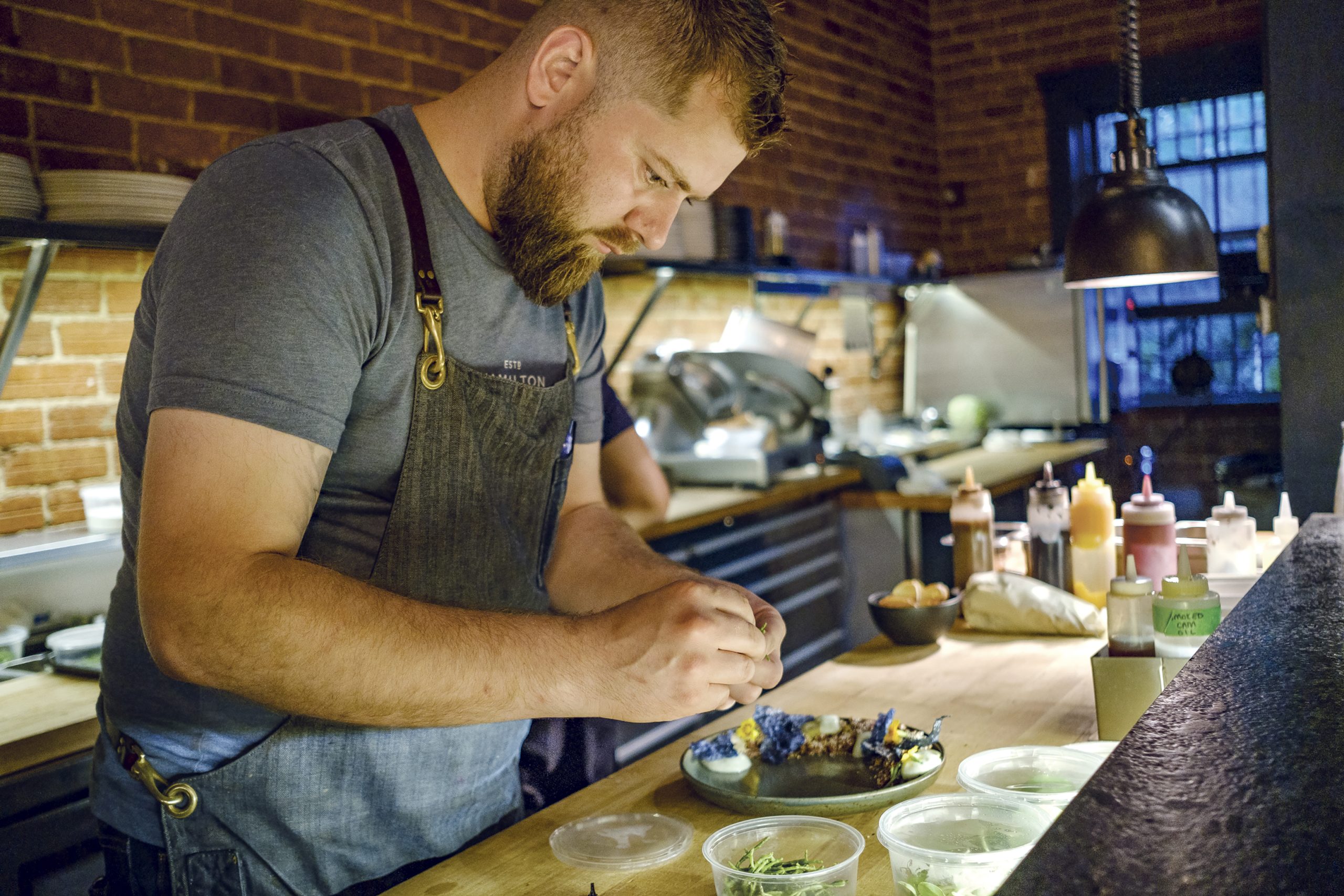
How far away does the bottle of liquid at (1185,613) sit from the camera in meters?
1.32

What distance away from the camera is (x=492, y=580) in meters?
1.40

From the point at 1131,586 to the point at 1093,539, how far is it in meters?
0.71

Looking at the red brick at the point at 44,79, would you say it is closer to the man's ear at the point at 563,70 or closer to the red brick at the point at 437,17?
the red brick at the point at 437,17

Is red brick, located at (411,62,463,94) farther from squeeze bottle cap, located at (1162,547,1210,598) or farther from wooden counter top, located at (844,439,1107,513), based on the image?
squeeze bottle cap, located at (1162,547,1210,598)

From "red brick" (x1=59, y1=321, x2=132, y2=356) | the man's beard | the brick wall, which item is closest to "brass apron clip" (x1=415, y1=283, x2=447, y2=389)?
the man's beard

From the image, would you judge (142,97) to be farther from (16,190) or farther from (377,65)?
(377,65)

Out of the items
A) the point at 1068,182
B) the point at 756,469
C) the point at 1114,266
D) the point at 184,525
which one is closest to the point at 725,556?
the point at 756,469

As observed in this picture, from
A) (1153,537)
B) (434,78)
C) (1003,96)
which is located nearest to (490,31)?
(434,78)

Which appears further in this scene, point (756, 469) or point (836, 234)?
point (836, 234)

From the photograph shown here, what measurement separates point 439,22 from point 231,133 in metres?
0.97

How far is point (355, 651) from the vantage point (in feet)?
→ 3.19

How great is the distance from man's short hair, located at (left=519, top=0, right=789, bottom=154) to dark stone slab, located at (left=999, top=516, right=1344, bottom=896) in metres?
0.80

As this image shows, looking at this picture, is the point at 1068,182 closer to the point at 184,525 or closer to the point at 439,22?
the point at 439,22

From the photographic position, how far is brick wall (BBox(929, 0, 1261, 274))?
6.02 m
